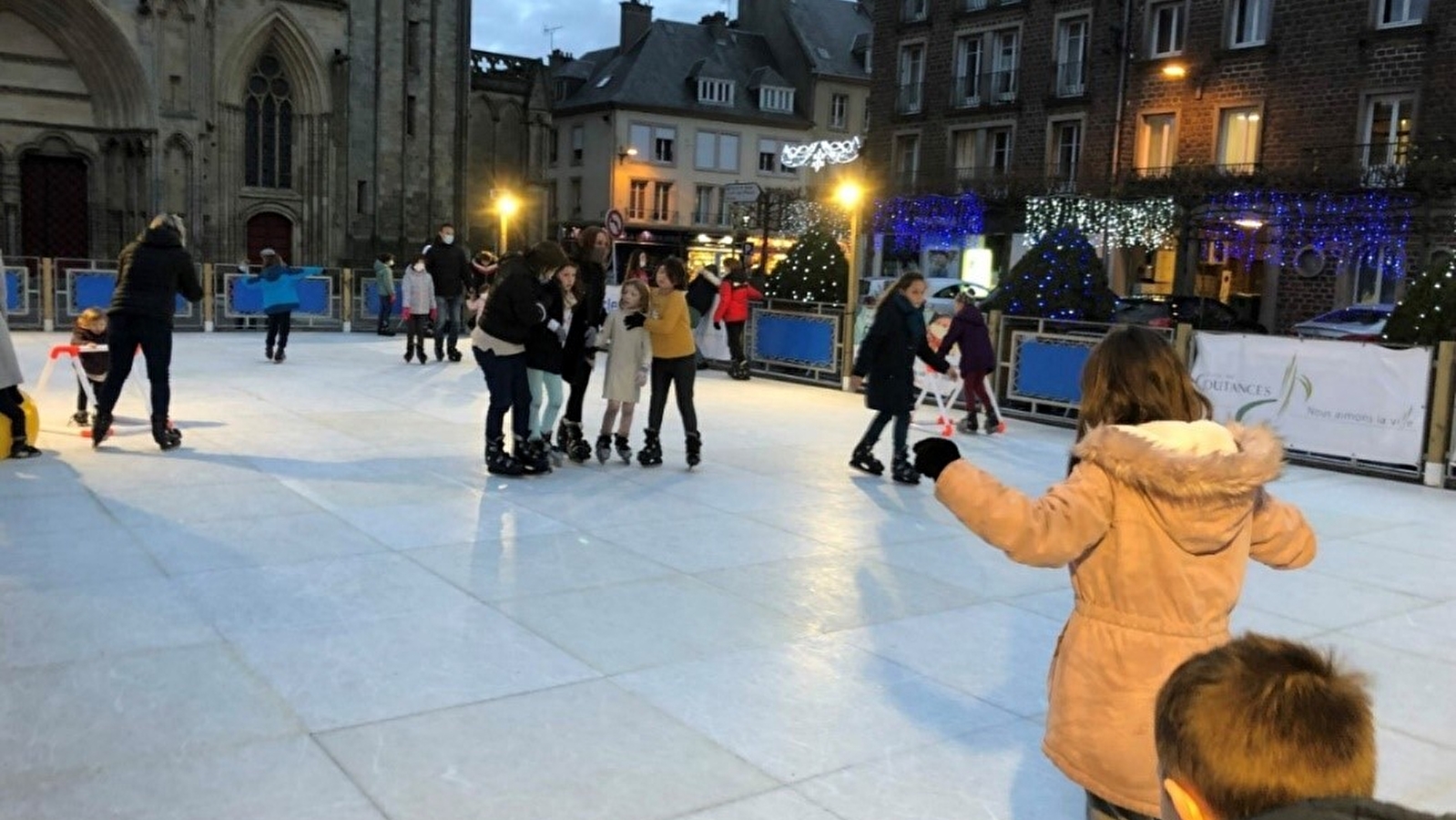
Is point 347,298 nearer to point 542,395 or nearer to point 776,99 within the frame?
point 542,395

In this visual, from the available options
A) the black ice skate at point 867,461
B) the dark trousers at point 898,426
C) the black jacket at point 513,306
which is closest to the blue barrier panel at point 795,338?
the black ice skate at point 867,461

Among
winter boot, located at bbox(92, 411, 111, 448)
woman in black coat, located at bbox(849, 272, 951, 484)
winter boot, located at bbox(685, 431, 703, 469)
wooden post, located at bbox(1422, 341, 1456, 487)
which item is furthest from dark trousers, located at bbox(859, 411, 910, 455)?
winter boot, located at bbox(92, 411, 111, 448)

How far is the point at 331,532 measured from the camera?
6828 millimetres

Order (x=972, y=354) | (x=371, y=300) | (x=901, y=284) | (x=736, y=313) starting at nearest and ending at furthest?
(x=901, y=284) < (x=972, y=354) < (x=736, y=313) < (x=371, y=300)

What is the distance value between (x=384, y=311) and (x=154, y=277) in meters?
13.5

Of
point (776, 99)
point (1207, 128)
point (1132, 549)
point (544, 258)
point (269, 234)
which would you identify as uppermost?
point (776, 99)

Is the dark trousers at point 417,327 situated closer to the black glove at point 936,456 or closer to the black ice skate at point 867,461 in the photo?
the black ice skate at point 867,461

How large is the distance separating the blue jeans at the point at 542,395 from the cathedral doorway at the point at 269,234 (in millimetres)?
27792

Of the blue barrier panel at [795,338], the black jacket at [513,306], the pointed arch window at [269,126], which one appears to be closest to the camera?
the black jacket at [513,306]

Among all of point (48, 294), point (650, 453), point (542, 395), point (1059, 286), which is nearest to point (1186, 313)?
point (1059, 286)

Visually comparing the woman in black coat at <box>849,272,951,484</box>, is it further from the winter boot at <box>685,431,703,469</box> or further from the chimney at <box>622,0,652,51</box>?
the chimney at <box>622,0,652,51</box>

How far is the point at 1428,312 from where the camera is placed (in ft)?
36.2

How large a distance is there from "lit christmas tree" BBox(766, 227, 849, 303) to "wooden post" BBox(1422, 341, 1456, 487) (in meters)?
8.61

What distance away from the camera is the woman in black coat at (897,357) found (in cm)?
904
